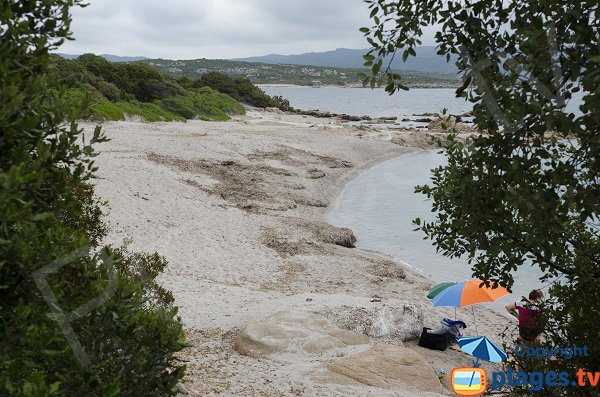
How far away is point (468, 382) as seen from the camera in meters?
9.70

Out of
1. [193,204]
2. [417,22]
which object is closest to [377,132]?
[193,204]

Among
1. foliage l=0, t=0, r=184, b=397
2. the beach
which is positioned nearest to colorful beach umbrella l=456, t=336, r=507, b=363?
the beach

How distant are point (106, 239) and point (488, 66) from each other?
14.0 m

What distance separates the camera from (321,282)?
54.7 feet

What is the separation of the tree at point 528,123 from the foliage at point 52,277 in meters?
2.38

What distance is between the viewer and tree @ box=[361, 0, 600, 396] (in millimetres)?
3525

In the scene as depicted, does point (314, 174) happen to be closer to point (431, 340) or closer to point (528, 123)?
point (431, 340)

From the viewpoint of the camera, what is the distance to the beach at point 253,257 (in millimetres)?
9250

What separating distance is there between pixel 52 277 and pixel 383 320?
9.05m

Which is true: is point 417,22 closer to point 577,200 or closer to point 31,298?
point 577,200

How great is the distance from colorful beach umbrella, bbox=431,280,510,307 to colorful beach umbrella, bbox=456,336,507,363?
1.63 meters

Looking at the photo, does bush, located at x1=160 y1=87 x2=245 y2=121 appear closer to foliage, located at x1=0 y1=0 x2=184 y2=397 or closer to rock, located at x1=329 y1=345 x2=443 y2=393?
rock, located at x1=329 y1=345 x2=443 y2=393

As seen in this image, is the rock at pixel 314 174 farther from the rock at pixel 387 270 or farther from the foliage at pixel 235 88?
the foliage at pixel 235 88

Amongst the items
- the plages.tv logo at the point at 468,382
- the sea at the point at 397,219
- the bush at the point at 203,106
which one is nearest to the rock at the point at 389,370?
the plages.tv logo at the point at 468,382
